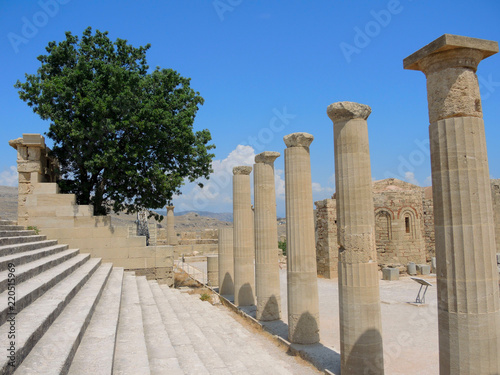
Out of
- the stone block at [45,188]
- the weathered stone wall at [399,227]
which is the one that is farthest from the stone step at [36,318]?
the weathered stone wall at [399,227]

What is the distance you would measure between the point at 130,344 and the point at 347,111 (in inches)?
205

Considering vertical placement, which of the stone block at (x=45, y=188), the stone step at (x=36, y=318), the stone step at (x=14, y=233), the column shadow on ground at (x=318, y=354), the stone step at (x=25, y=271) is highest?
the stone block at (x=45, y=188)

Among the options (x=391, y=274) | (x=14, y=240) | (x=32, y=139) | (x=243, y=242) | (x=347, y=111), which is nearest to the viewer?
(x=347, y=111)

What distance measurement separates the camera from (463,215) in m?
4.56

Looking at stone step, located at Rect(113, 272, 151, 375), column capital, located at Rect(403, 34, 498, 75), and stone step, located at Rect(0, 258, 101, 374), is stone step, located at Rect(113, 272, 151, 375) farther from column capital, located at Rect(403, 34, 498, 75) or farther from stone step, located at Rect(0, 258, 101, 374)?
column capital, located at Rect(403, 34, 498, 75)

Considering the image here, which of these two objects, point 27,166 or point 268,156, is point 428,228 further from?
point 27,166

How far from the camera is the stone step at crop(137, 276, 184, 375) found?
5.22 metres

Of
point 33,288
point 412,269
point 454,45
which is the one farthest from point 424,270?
point 33,288

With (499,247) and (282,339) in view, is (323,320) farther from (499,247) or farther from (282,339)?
(499,247)

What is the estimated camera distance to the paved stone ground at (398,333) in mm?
7291

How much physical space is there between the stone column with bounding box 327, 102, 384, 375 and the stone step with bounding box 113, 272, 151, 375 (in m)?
3.40

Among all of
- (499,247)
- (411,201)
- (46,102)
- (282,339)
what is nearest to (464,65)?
(282,339)

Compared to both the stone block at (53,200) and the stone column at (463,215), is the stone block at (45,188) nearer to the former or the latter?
the stone block at (53,200)

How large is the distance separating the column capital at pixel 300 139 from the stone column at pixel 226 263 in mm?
8071
